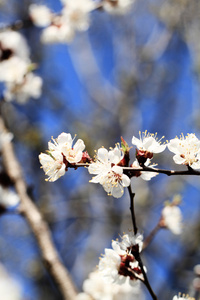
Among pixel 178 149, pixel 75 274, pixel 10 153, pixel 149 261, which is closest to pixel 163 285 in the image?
pixel 149 261

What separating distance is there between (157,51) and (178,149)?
591cm

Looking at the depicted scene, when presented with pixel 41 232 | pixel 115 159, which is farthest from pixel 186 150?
pixel 41 232

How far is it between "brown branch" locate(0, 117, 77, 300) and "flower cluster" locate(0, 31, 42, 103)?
0.90 feet

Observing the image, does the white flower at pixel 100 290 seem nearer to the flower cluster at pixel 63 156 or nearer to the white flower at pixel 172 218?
the white flower at pixel 172 218

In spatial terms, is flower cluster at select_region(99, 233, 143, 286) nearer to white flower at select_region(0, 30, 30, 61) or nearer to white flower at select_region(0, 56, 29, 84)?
white flower at select_region(0, 56, 29, 84)

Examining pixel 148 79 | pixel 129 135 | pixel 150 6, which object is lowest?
pixel 129 135

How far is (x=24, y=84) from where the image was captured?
2436 millimetres

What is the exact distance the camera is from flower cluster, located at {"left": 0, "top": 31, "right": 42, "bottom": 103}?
235 centimetres

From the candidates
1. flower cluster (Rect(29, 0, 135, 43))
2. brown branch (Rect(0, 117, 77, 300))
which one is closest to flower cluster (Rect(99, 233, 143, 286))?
brown branch (Rect(0, 117, 77, 300))

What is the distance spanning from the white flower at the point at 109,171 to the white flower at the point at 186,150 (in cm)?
19

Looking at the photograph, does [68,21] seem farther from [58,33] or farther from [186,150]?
[186,150]

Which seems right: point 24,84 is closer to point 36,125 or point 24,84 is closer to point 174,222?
point 174,222

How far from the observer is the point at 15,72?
2.37 meters

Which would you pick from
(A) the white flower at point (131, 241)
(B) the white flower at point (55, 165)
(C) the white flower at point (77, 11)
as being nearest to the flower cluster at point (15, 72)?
(C) the white flower at point (77, 11)
